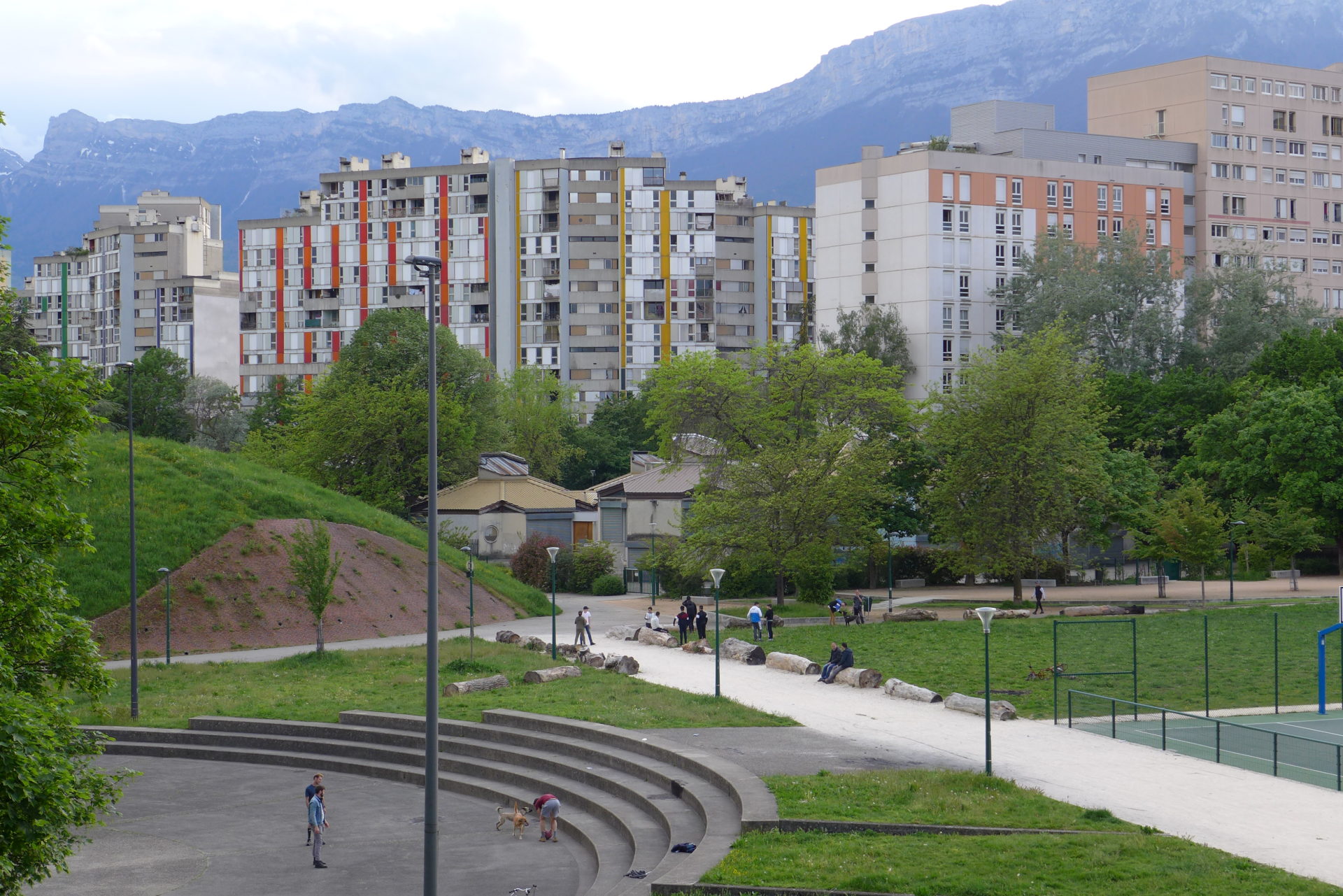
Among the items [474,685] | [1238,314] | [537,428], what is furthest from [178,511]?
[1238,314]

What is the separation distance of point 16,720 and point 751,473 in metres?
44.9

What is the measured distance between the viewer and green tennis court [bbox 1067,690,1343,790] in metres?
27.0

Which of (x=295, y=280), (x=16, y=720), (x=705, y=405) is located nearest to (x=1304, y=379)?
(x=705, y=405)

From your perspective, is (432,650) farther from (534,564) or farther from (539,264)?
(539,264)

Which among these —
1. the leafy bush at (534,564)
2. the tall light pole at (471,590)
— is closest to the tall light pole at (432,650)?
the tall light pole at (471,590)

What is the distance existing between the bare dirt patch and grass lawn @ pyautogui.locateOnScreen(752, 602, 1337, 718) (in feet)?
53.2

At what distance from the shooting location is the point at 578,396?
468ft

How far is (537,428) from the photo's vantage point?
109m

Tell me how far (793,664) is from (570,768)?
44.6 feet

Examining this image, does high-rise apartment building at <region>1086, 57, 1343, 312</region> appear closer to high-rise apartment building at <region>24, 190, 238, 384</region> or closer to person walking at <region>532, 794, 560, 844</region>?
person walking at <region>532, 794, 560, 844</region>

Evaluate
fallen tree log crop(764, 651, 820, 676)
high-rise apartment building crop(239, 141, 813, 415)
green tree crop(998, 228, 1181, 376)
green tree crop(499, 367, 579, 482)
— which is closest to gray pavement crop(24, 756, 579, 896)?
fallen tree log crop(764, 651, 820, 676)

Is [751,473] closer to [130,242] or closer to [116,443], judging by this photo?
[116,443]

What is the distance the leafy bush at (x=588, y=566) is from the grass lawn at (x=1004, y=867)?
52153 millimetres

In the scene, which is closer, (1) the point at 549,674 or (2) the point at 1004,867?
(2) the point at 1004,867
